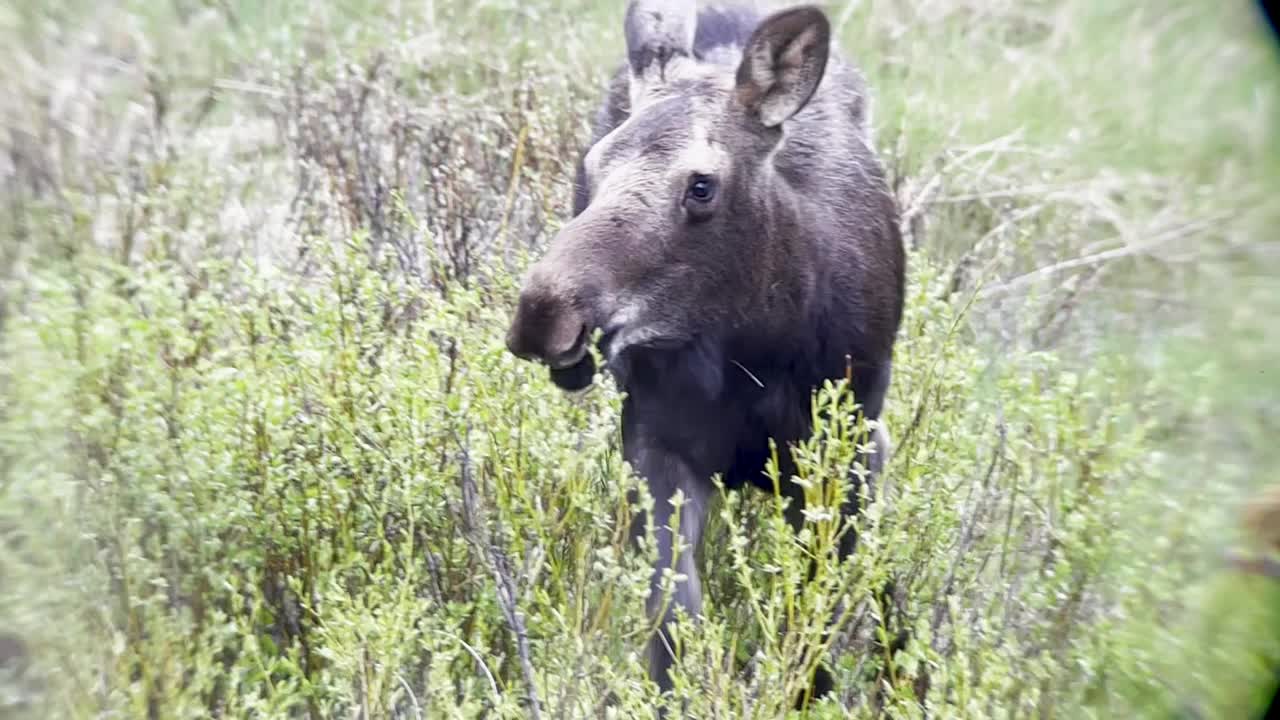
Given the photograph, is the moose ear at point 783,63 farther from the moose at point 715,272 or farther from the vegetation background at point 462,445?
the vegetation background at point 462,445

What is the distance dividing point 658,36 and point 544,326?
1292 mm

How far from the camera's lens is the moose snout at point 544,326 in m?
3.23

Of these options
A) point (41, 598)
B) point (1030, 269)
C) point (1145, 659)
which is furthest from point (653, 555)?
point (1030, 269)

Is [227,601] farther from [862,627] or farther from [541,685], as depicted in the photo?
[862,627]

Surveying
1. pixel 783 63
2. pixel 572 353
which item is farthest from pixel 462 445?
pixel 783 63

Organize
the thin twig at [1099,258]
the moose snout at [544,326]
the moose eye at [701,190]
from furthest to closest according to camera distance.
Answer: the thin twig at [1099,258] → the moose eye at [701,190] → the moose snout at [544,326]

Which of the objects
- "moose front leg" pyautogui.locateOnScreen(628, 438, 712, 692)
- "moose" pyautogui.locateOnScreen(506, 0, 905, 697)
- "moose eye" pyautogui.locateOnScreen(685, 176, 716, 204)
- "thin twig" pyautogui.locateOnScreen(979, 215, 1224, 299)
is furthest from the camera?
"thin twig" pyautogui.locateOnScreen(979, 215, 1224, 299)

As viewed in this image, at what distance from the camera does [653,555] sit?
3.18 meters

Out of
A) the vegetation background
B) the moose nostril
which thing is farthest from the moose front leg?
the moose nostril

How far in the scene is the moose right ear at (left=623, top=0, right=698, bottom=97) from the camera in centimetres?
411

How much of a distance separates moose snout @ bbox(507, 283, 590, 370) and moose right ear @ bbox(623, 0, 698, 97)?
41.7 inches

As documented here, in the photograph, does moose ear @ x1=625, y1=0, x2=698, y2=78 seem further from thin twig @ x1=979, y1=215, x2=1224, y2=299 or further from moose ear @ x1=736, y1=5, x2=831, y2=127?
thin twig @ x1=979, y1=215, x2=1224, y2=299

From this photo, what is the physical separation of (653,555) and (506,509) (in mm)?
553

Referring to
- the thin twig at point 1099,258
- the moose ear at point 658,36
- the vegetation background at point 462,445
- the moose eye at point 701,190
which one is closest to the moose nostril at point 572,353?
Result: the vegetation background at point 462,445
